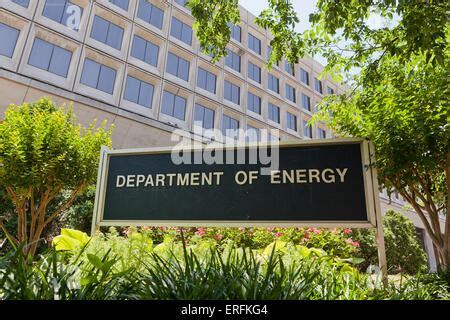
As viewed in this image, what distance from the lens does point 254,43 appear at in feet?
95.8

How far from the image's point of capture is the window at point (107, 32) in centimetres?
1884

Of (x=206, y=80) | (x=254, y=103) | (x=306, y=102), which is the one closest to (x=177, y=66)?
(x=206, y=80)

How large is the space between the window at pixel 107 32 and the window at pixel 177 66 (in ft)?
11.5

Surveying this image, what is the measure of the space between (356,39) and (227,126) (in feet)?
64.0

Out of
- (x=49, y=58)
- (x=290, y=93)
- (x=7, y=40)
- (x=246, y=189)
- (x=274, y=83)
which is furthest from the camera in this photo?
(x=290, y=93)

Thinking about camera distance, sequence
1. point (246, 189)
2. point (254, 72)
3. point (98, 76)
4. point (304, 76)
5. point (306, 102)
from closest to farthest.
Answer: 1. point (246, 189)
2. point (98, 76)
3. point (254, 72)
4. point (306, 102)
5. point (304, 76)

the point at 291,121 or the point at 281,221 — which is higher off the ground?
the point at 291,121

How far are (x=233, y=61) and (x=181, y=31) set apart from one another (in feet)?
17.4

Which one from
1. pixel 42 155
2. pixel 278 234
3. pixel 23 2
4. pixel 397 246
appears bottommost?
pixel 278 234

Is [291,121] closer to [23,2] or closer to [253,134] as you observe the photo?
[253,134]

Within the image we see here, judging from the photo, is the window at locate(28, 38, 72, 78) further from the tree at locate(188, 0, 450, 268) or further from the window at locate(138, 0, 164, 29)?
the tree at locate(188, 0, 450, 268)

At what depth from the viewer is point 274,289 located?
1.86m

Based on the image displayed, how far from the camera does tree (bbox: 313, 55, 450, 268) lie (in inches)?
153

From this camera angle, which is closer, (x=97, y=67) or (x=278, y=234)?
(x=278, y=234)
